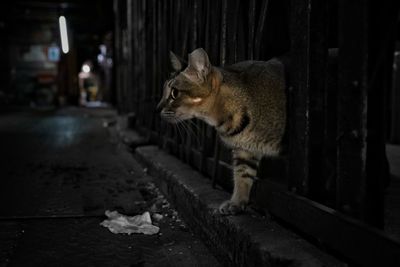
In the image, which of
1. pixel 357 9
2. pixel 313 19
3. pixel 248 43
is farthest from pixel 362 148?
pixel 248 43

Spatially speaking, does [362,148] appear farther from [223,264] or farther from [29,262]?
[29,262]

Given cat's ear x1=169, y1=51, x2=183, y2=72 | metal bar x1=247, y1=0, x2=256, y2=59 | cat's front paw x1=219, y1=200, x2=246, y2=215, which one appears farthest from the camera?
metal bar x1=247, y1=0, x2=256, y2=59

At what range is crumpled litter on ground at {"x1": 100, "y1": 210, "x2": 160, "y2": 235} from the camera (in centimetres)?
371

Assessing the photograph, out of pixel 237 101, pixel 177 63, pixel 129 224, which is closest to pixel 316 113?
pixel 237 101

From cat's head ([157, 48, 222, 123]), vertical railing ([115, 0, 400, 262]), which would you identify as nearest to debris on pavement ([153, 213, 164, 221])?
vertical railing ([115, 0, 400, 262])

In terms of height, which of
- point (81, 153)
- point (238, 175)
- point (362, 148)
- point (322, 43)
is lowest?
point (81, 153)

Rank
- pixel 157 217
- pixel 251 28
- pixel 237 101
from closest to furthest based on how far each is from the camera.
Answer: pixel 237 101 → pixel 251 28 → pixel 157 217

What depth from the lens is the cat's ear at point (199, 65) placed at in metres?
2.93

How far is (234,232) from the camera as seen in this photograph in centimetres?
288

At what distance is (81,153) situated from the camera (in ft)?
27.0

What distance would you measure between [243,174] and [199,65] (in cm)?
93

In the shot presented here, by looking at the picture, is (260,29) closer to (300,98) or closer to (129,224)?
(300,98)

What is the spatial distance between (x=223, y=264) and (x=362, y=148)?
1.43 metres

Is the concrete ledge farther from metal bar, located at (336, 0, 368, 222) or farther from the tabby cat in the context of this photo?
metal bar, located at (336, 0, 368, 222)
